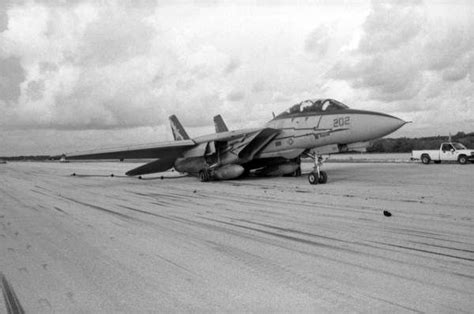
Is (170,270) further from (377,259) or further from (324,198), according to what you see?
(324,198)

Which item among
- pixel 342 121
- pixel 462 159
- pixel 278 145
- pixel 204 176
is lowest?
pixel 462 159

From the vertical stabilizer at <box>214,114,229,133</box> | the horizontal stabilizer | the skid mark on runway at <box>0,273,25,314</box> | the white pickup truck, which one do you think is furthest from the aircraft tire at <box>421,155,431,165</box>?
the skid mark on runway at <box>0,273,25,314</box>

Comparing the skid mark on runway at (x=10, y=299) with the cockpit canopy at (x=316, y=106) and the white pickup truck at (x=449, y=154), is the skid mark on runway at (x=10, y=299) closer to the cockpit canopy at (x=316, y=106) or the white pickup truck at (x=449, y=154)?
the cockpit canopy at (x=316, y=106)

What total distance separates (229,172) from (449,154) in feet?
58.6

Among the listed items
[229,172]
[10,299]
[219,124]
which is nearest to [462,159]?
A: [219,124]

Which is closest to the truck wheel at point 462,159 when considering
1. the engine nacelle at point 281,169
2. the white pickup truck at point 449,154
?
the white pickup truck at point 449,154

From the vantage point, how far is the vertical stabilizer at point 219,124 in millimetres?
24156

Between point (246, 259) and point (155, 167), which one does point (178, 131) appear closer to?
point (155, 167)

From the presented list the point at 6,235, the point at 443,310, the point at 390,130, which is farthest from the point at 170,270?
the point at 390,130

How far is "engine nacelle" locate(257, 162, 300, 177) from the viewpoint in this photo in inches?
671

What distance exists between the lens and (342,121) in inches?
526

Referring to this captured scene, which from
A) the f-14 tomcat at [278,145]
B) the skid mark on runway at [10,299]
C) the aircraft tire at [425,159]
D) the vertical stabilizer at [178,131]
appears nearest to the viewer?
the skid mark on runway at [10,299]

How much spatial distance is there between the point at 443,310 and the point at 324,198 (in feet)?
21.9

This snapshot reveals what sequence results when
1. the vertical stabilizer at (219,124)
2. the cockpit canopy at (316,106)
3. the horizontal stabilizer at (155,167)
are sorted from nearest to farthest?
the cockpit canopy at (316,106), the horizontal stabilizer at (155,167), the vertical stabilizer at (219,124)
